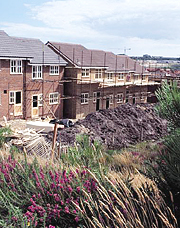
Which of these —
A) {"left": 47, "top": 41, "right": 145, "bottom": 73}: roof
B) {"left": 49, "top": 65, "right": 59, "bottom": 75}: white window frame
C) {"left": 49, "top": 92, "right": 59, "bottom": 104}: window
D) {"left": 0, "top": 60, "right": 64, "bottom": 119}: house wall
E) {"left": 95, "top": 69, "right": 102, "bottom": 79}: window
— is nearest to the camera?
{"left": 0, "top": 60, "right": 64, "bottom": 119}: house wall

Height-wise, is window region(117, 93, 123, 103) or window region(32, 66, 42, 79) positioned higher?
window region(32, 66, 42, 79)

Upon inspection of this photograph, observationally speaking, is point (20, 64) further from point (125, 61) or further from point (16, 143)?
point (125, 61)

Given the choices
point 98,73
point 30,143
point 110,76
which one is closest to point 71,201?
point 30,143

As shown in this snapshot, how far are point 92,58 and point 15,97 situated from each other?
9811mm

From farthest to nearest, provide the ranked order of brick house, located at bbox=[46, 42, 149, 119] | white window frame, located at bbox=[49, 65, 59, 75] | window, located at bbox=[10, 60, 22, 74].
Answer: brick house, located at bbox=[46, 42, 149, 119]
white window frame, located at bbox=[49, 65, 59, 75]
window, located at bbox=[10, 60, 22, 74]

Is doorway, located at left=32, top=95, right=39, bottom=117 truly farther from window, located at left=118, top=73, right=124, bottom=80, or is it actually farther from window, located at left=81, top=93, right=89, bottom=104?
window, located at left=118, top=73, right=124, bottom=80

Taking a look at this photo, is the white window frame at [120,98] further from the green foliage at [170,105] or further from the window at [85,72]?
the green foliage at [170,105]

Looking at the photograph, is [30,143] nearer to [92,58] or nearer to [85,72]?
[85,72]

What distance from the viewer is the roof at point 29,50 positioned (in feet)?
73.7

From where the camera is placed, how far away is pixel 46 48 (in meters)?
26.9

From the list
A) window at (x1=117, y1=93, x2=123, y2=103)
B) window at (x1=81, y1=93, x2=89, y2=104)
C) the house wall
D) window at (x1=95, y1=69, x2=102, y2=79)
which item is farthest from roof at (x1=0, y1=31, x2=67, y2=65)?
window at (x1=117, y1=93, x2=123, y2=103)

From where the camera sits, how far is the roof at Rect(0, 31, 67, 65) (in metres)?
22.5

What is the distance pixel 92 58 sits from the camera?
29.9 meters

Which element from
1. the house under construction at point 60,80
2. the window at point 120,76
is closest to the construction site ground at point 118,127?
the house under construction at point 60,80
